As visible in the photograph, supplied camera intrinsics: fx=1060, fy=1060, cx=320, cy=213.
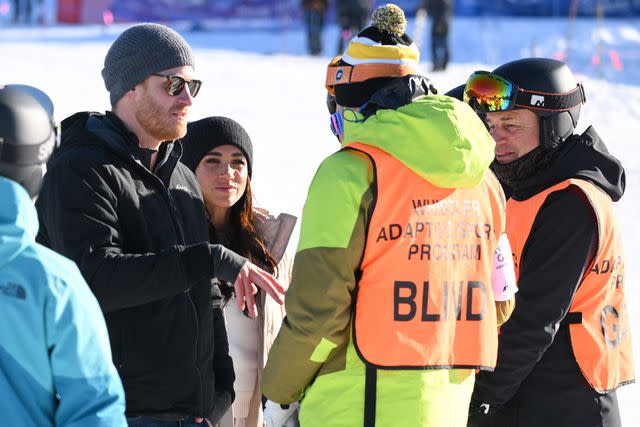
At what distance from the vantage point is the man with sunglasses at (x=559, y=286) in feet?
11.1

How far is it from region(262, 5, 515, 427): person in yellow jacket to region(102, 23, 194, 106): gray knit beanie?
2.36 feet

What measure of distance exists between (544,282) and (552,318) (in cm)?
12

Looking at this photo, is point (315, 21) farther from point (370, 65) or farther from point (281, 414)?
point (281, 414)

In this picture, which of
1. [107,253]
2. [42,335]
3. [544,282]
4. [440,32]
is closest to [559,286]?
[544,282]

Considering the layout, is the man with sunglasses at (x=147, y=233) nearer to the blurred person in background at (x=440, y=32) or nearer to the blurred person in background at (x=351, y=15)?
the blurred person in background at (x=440, y=32)

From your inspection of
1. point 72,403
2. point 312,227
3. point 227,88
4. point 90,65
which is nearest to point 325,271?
point 312,227

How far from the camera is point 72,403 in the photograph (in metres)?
2.18

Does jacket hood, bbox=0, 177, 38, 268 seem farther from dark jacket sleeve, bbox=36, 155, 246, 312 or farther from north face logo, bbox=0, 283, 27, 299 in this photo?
dark jacket sleeve, bbox=36, 155, 246, 312

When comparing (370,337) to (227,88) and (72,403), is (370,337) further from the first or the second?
(227,88)

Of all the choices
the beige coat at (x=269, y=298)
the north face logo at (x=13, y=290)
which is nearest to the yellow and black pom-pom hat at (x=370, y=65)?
the beige coat at (x=269, y=298)

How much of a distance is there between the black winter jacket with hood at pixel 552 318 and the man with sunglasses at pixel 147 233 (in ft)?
2.79

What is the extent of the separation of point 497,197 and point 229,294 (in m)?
1.43

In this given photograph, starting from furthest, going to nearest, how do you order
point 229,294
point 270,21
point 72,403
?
point 270,21
point 229,294
point 72,403

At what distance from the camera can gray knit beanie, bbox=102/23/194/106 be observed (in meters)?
3.30
